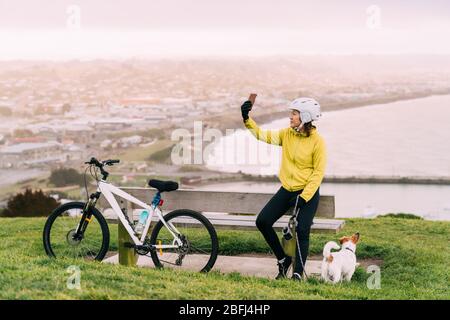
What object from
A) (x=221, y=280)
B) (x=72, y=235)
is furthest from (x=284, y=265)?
(x=72, y=235)

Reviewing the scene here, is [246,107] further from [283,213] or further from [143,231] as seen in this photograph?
[143,231]

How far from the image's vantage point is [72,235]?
7215 millimetres

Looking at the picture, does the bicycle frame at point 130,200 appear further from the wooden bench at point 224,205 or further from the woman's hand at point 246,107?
the woman's hand at point 246,107

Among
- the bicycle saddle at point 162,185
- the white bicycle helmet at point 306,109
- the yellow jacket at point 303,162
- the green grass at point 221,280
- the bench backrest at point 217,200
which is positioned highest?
the white bicycle helmet at point 306,109

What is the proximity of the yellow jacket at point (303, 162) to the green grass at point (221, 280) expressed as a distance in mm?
964

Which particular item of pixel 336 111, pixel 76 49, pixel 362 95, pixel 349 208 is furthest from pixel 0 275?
pixel 76 49

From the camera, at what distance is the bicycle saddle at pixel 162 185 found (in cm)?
686

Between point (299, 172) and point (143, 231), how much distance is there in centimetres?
181

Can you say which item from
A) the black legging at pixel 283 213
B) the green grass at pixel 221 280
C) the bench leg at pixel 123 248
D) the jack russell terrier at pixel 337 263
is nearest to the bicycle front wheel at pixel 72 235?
the bench leg at pixel 123 248

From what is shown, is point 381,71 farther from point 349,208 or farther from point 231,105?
point 349,208

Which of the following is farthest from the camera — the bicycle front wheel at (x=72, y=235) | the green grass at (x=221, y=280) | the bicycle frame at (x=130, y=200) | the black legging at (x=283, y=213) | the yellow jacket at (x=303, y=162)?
the bicycle front wheel at (x=72, y=235)

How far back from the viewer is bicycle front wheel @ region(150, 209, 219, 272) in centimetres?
688

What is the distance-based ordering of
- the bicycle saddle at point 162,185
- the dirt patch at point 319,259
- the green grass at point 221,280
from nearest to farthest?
1. the green grass at point 221,280
2. the bicycle saddle at point 162,185
3. the dirt patch at point 319,259
